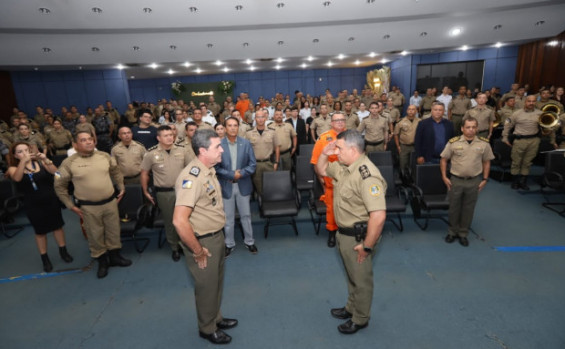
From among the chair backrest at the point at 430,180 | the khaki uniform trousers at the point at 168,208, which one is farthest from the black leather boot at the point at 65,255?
the chair backrest at the point at 430,180

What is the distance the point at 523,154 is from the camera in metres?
5.84

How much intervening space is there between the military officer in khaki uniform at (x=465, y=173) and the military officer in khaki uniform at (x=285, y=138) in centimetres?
294

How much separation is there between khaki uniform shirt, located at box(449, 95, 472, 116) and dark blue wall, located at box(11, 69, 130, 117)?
13.8 meters

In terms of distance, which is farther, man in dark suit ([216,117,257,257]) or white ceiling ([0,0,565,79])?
white ceiling ([0,0,565,79])

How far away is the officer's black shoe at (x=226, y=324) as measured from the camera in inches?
106

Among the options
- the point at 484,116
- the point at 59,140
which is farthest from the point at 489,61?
the point at 59,140

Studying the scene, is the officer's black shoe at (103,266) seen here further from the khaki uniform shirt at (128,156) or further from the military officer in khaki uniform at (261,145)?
the military officer in khaki uniform at (261,145)

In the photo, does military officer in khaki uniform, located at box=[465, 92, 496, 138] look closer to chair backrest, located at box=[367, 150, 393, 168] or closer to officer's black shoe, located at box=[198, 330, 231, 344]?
chair backrest, located at box=[367, 150, 393, 168]

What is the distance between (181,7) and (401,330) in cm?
813

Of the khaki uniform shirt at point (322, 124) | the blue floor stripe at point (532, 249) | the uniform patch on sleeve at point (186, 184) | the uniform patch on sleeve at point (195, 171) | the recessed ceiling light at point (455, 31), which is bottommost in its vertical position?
the blue floor stripe at point (532, 249)

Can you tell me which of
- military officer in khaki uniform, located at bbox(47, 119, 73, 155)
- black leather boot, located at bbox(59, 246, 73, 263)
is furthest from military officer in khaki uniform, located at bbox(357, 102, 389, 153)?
military officer in khaki uniform, located at bbox(47, 119, 73, 155)

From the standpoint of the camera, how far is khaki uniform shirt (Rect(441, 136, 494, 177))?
3.73 meters

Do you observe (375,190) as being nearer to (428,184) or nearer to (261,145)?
(428,184)

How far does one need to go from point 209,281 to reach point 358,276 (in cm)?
122
